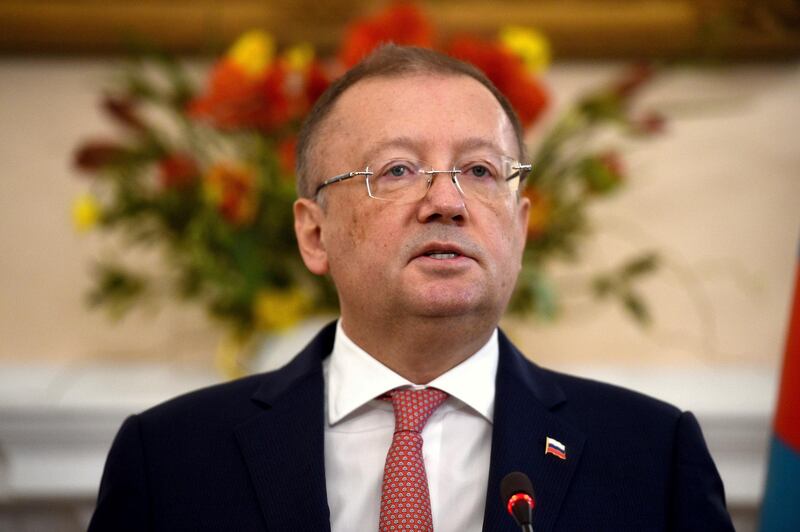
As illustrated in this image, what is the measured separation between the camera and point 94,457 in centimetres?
269

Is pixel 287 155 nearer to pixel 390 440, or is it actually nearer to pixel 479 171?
pixel 479 171

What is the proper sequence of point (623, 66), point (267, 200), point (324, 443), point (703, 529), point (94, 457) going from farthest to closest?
point (623, 66)
point (94, 457)
point (267, 200)
point (324, 443)
point (703, 529)

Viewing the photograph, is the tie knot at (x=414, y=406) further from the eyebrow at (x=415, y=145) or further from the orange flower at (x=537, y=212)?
Result: the orange flower at (x=537, y=212)

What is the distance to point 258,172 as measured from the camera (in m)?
2.43

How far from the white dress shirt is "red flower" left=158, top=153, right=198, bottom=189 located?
0.96m

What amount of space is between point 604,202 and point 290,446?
174 cm

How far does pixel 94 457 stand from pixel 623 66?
2066mm

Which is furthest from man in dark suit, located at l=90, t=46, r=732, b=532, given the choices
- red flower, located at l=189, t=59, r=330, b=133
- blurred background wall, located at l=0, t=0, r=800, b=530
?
blurred background wall, located at l=0, t=0, r=800, b=530

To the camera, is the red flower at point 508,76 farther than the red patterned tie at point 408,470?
Yes

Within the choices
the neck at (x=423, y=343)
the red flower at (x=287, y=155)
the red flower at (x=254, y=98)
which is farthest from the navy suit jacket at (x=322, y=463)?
the red flower at (x=254, y=98)

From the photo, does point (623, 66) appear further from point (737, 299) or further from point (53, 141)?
point (53, 141)

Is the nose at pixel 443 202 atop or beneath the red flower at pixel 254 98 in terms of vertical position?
beneath

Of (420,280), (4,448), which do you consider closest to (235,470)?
(420,280)

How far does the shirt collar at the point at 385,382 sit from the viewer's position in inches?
66.1
